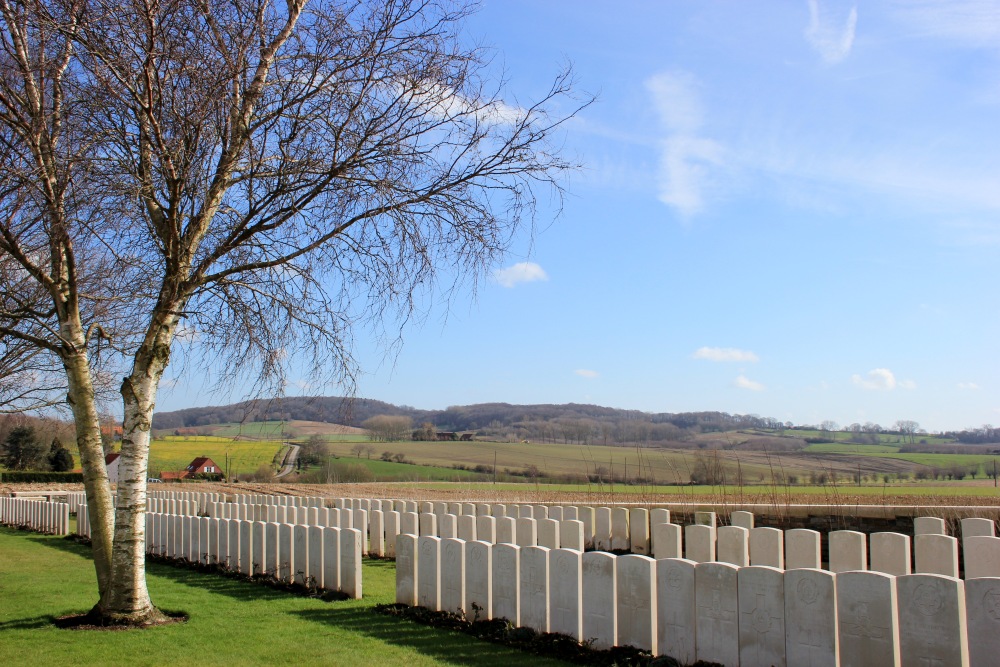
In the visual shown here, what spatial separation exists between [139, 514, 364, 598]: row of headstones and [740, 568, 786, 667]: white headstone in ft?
14.5

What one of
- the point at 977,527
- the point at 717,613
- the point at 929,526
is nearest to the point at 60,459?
the point at 929,526

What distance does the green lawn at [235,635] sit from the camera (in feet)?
19.7

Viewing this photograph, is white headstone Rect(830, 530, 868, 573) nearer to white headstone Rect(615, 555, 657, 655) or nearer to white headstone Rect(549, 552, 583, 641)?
white headstone Rect(615, 555, 657, 655)

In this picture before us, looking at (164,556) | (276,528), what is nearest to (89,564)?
(164,556)

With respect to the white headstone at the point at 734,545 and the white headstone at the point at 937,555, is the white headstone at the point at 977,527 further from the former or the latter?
the white headstone at the point at 734,545

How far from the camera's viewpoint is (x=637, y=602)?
19.4ft

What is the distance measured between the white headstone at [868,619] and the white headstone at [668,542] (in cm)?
455

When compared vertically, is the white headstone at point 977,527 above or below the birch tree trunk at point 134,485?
below

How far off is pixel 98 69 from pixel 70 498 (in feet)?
61.6

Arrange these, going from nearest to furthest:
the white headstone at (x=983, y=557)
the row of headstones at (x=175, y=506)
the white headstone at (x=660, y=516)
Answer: the white headstone at (x=983, y=557), the white headstone at (x=660, y=516), the row of headstones at (x=175, y=506)

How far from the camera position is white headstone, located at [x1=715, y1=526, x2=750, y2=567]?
9.05 metres

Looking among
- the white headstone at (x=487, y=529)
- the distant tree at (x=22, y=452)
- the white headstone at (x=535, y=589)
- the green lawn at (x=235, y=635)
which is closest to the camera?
the green lawn at (x=235, y=635)

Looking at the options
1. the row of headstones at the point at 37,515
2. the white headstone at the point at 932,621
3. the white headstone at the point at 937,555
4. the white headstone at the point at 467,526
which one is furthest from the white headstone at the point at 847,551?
the row of headstones at the point at 37,515

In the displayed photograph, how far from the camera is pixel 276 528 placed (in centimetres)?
970
